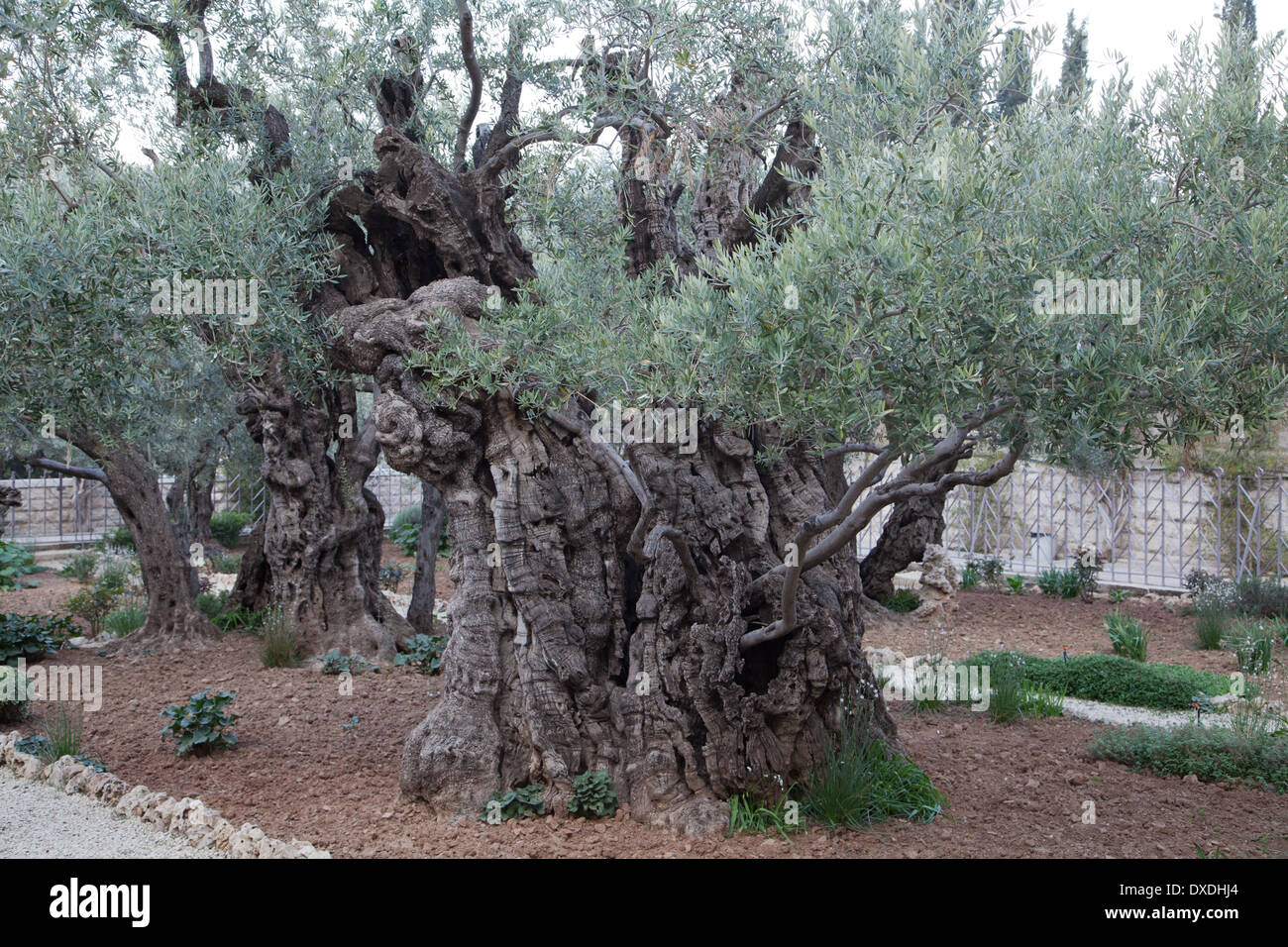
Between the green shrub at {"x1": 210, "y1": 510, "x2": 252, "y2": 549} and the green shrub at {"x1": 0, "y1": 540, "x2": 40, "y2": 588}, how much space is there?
391cm

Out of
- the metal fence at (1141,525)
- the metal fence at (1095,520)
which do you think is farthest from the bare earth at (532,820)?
the metal fence at (1141,525)

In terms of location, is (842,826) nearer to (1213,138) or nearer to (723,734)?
(723,734)

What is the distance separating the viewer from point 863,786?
5461 mm

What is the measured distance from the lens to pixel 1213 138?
405cm

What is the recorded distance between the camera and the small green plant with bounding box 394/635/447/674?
A: 9.78m

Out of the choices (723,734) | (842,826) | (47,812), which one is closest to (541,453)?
(723,734)

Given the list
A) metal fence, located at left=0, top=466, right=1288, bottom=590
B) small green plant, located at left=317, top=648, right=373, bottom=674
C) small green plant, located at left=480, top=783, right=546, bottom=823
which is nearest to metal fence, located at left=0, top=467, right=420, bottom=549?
metal fence, located at left=0, top=466, right=1288, bottom=590

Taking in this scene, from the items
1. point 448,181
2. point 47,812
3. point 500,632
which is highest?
point 448,181

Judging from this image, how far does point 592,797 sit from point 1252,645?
7.59m

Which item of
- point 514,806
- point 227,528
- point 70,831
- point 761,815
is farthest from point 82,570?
point 761,815

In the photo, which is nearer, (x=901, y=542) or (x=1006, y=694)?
(x=1006, y=694)

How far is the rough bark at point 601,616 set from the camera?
5559mm

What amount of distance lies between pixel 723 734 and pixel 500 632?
1.53 metres

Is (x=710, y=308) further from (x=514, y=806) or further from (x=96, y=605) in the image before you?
(x=96, y=605)
